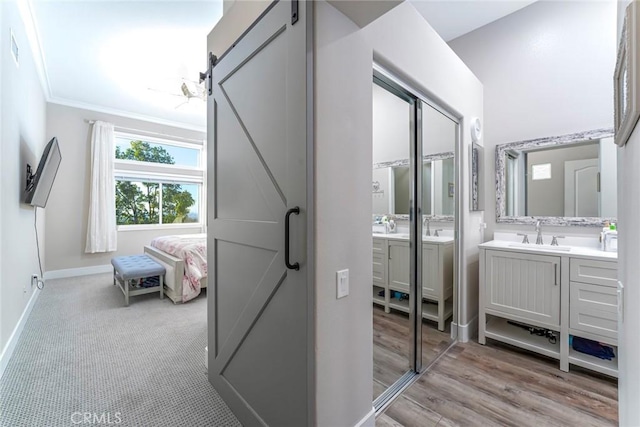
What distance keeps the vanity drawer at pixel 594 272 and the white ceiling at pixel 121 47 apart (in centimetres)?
375

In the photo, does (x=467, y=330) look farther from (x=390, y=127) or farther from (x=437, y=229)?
(x=390, y=127)

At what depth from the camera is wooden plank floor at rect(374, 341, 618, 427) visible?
64.6 inches

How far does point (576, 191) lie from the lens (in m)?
2.48

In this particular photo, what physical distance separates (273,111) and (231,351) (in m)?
1.41

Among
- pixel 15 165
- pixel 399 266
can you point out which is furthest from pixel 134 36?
pixel 399 266

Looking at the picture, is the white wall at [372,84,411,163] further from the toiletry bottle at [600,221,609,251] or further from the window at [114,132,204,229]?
the window at [114,132,204,229]

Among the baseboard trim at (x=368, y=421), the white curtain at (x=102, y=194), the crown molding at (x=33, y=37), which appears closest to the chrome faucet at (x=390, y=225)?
the baseboard trim at (x=368, y=421)

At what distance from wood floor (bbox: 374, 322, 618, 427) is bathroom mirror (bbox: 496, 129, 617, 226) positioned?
1.29 metres

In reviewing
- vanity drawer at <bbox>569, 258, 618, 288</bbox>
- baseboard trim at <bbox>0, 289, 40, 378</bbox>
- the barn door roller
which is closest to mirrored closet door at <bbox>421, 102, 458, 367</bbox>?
vanity drawer at <bbox>569, 258, 618, 288</bbox>

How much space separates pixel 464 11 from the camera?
111 inches

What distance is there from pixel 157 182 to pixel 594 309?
6686 millimetres

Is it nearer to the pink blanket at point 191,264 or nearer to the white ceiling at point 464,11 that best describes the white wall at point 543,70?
the white ceiling at point 464,11

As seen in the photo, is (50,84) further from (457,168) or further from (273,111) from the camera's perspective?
(457,168)

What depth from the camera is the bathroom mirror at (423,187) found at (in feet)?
6.58
